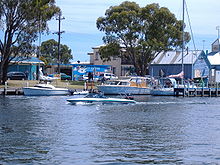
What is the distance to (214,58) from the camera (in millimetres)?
90000

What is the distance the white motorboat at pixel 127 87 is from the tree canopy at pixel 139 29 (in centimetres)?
1574

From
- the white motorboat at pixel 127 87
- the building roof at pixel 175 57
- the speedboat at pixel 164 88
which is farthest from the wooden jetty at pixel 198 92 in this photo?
the building roof at pixel 175 57

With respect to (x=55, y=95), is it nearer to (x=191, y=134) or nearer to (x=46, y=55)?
(x=191, y=134)

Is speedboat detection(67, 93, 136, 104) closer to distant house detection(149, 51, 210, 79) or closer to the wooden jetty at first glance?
the wooden jetty

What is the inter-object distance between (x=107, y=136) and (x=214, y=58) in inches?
2466

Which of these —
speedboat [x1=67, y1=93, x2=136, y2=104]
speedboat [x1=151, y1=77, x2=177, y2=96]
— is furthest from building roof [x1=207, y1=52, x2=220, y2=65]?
speedboat [x1=67, y1=93, x2=136, y2=104]

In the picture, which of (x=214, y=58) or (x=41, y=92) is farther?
(x=214, y=58)

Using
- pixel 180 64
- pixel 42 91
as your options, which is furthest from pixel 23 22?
→ pixel 180 64

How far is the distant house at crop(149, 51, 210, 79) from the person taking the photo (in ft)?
285

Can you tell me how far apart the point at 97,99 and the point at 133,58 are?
4195 centimetres

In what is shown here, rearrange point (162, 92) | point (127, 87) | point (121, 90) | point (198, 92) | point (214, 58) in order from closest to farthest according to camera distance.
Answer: point (121, 90)
point (127, 87)
point (162, 92)
point (198, 92)
point (214, 58)

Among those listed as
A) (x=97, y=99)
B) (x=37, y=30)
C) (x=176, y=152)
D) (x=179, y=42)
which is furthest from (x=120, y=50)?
(x=176, y=152)

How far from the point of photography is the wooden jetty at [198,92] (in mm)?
73625

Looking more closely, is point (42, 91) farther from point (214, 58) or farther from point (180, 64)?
point (214, 58)
